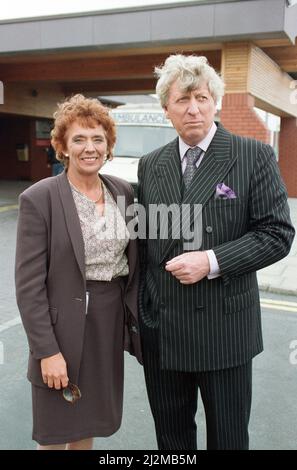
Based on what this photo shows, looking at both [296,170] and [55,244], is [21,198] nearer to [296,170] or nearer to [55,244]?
[55,244]

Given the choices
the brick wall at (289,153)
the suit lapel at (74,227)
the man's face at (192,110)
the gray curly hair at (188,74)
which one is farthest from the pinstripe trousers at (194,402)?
the brick wall at (289,153)

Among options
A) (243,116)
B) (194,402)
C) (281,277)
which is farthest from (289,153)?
(194,402)

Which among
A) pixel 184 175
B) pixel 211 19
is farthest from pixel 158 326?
pixel 211 19

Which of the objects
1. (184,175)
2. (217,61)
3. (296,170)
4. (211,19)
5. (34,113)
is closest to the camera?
(184,175)

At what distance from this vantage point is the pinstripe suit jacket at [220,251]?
190 cm

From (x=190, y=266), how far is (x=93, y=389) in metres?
0.77

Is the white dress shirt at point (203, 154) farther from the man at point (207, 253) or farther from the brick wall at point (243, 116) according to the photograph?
the brick wall at point (243, 116)

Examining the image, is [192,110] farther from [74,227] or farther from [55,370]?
[55,370]

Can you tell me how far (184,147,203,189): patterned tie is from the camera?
80.7 inches

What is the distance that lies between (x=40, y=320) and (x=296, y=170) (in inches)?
613

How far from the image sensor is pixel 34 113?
18922mm

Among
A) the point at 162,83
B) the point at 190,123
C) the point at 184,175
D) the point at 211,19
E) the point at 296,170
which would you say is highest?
the point at 211,19

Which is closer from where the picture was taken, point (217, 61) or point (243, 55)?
point (243, 55)

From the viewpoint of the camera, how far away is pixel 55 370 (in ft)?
6.50
